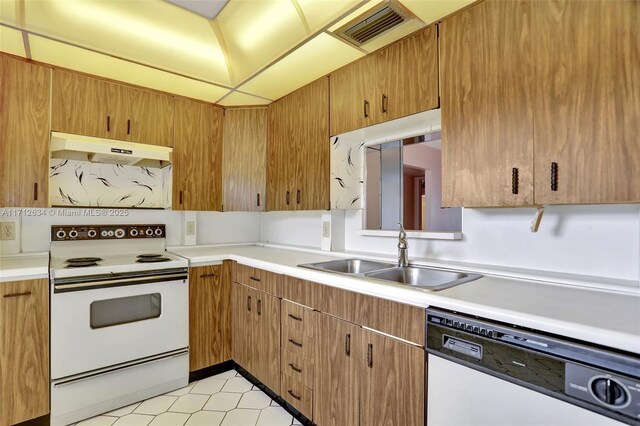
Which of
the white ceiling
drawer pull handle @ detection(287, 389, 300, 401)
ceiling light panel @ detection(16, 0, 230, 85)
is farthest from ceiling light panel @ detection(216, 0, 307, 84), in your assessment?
drawer pull handle @ detection(287, 389, 300, 401)

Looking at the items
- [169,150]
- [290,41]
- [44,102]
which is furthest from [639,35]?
[44,102]

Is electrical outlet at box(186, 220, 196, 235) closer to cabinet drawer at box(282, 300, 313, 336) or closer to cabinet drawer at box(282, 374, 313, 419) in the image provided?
cabinet drawer at box(282, 300, 313, 336)

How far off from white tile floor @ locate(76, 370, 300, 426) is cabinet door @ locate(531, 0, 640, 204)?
1.90 m

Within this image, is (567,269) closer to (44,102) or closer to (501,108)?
(501,108)

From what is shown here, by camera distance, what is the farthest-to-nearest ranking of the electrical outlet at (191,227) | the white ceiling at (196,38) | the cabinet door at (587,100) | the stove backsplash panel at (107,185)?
the electrical outlet at (191,227) → the stove backsplash panel at (107,185) → the white ceiling at (196,38) → the cabinet door at (587,100)

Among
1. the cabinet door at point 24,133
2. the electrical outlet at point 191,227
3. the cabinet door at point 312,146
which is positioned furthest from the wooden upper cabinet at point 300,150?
the cabinet door at point 24,133

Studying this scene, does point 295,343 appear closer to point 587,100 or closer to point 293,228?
point 293,228

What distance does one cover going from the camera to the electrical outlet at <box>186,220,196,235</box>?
9.66 ft

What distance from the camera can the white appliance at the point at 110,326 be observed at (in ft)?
6.19

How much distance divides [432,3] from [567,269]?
1364 mm

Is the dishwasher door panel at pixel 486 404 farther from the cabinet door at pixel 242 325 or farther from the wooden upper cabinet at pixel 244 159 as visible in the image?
the wooden upper cabinet at pixel 244 159

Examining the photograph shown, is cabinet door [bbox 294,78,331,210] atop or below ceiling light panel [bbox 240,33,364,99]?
below

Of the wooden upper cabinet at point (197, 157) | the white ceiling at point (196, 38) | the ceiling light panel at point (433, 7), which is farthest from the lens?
the wooden upper cabinet at point (197, 157)

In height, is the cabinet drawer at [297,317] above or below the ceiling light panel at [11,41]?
below
